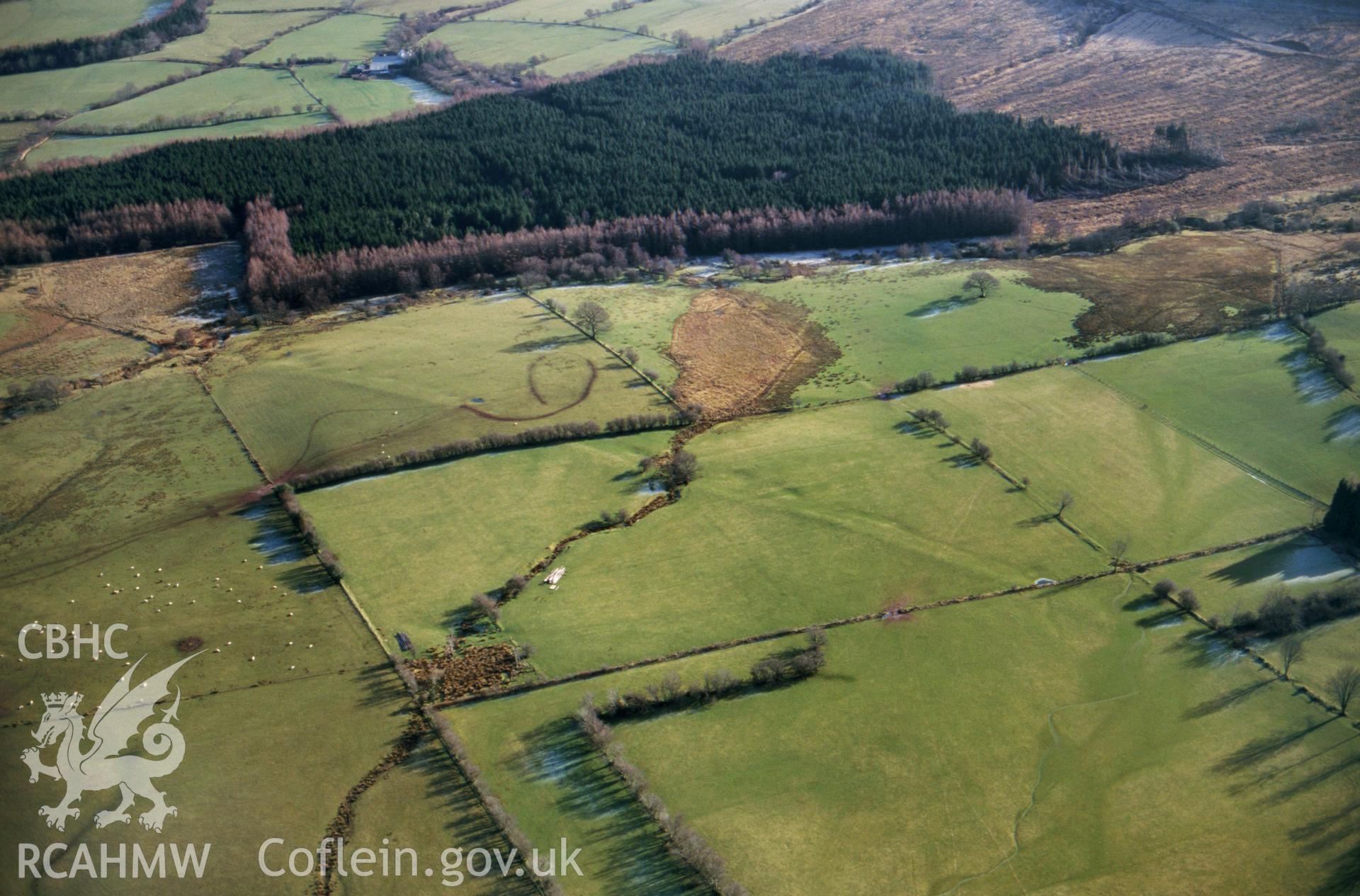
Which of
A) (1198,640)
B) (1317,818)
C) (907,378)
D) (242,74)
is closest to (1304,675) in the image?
(1198,640)

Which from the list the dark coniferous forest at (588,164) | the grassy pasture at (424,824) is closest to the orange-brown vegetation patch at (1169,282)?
the dark coniferous forest at (588,164)

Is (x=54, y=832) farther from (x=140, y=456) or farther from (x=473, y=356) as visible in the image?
(x=473, y=356)

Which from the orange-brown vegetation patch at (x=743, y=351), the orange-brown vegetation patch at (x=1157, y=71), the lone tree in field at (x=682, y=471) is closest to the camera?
the lone tree in field at (x=682, y=471)

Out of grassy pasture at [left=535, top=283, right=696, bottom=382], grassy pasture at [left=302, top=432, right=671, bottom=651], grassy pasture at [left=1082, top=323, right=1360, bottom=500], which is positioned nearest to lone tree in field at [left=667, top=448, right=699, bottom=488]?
grassy pasture at [left=302, top=432, right=671, bottom=651]

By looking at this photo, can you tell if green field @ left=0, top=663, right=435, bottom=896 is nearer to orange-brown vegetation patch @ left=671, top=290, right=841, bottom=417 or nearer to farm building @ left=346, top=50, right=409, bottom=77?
orange-brown vegetation patch @ left=671, top=290, right=841, bottom=417

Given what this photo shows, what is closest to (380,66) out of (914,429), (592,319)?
(592,319)

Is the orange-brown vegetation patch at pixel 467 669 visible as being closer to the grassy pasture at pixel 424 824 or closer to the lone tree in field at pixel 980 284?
the grassy pasture at pixel 424 824

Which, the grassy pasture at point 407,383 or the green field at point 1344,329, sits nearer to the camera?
the grassy pasture at point 407,383
